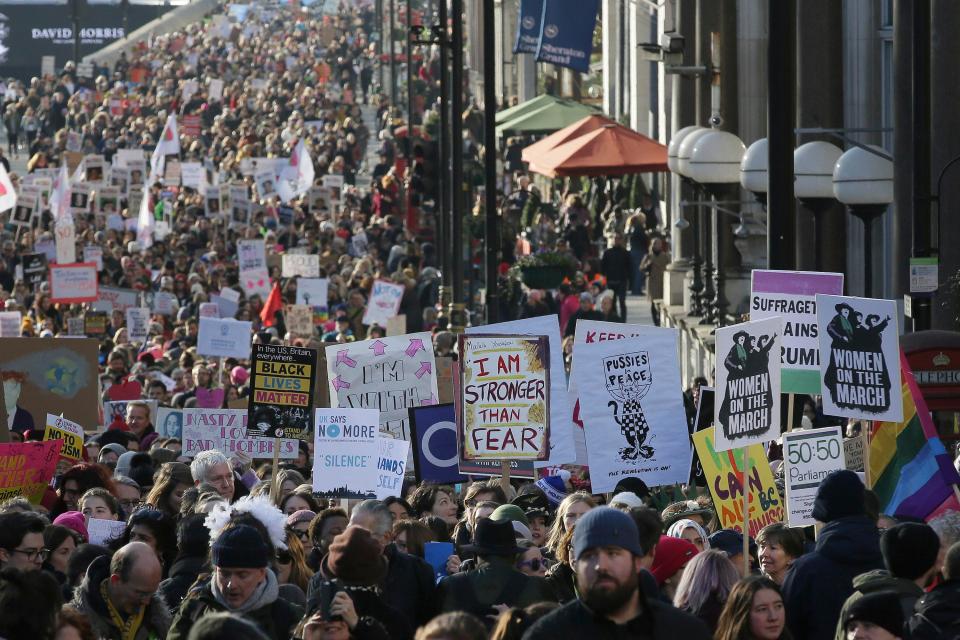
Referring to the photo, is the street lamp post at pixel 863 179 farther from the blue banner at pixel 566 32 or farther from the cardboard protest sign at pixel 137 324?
the blue banner at pixel 566 32

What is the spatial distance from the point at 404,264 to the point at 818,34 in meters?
12.6

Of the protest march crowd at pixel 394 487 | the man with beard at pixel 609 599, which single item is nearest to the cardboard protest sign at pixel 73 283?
the protest march crowd at pixel 394 487

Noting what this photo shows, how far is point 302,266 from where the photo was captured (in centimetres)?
3089

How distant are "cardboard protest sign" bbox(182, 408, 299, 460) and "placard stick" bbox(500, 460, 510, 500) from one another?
2907 mm

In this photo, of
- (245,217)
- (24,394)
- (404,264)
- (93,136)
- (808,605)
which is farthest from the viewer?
(93,136)

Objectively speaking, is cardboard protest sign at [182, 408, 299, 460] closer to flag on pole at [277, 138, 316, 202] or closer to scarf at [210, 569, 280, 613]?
scarf at [210, 569, 280, 613]

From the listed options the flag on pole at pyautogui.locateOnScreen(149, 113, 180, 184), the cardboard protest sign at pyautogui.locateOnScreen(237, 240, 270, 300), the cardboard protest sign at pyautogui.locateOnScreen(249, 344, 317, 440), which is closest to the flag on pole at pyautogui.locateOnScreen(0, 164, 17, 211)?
the cardboard protest sign at pyautogui.locateOnScreen(237, 240, 270, 300)

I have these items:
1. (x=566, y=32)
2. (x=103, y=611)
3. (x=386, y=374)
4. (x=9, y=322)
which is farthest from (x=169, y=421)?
(x=566, y=32)

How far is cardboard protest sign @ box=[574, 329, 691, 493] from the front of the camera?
12.8m

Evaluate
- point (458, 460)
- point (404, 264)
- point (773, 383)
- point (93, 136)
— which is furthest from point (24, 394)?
point (93, 136)

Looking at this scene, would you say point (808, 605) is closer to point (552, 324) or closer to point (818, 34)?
point (552, 324)

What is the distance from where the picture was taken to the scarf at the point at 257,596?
24.9 ft

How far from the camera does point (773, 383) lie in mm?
10242

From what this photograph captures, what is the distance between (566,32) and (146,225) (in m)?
9.64
